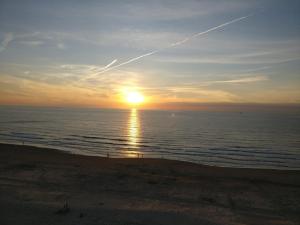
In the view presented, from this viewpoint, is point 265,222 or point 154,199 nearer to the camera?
point 265,222

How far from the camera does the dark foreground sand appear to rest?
35.9 feet

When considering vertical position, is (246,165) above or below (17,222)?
below

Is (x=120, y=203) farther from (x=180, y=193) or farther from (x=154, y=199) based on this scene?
(x=180, y=193)

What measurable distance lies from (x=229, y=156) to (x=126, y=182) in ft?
74.2

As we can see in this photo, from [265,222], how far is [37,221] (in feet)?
31.2

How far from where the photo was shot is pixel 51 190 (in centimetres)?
1519

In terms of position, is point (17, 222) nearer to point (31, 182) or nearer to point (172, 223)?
point (172, 223)

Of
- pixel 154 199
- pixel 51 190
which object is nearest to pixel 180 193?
pixel 154 199

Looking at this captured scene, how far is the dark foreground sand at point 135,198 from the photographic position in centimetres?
1095

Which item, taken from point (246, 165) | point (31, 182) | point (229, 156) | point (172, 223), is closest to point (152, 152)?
point (229, 156)

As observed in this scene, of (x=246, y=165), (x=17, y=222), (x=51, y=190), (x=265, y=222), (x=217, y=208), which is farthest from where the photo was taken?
(x=246, y=165)

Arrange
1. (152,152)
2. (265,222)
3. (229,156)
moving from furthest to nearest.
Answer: (152,152)
(229,156)
(265,222)

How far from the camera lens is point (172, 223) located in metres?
10.5

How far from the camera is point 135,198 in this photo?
14203 mm
